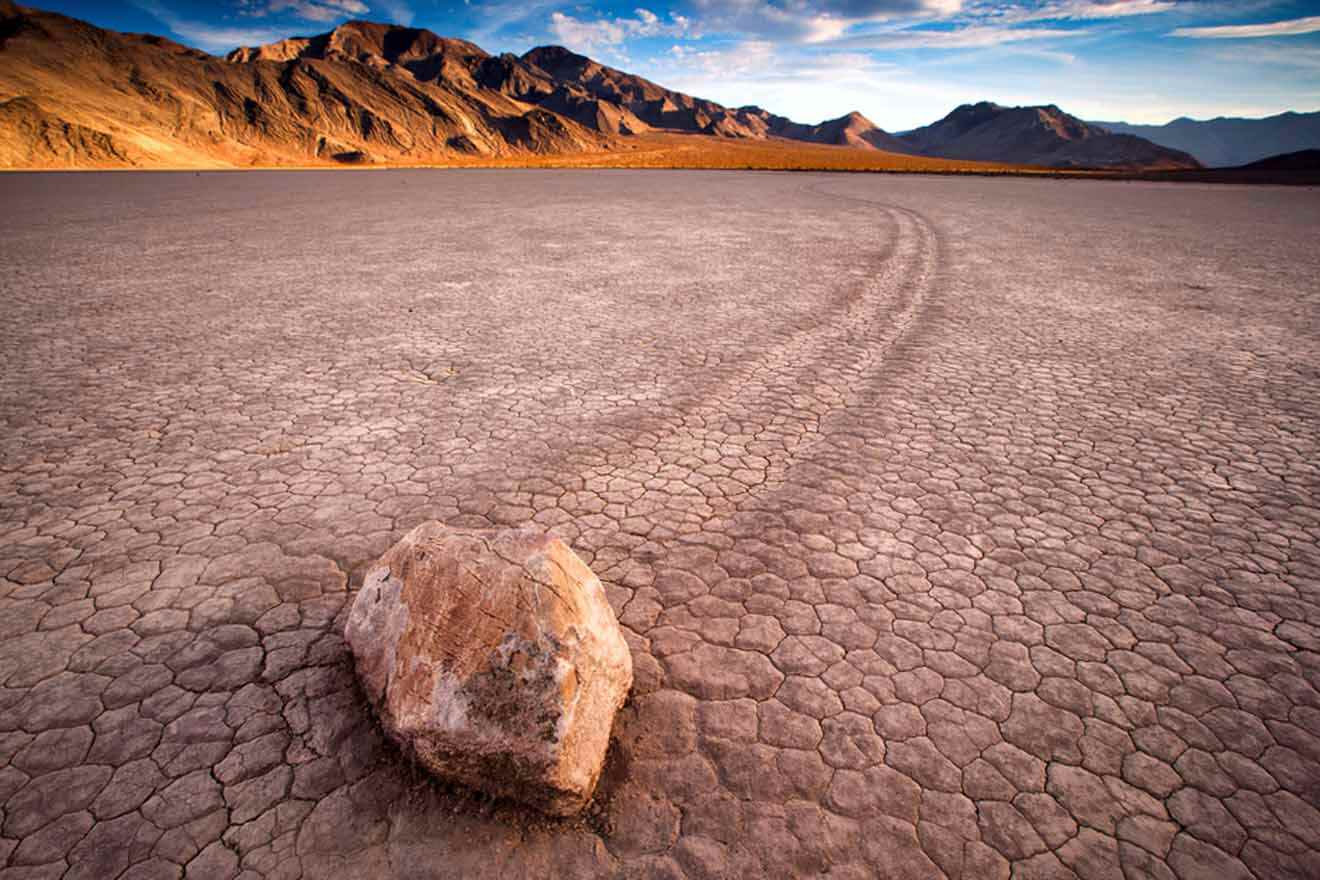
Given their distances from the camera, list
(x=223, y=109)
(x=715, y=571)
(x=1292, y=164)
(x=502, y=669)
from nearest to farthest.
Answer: (x=502, y=669), (x=715, y=571), (x=1292, y=164), (x=223, y=109)

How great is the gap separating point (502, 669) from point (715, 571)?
1634 millimetres

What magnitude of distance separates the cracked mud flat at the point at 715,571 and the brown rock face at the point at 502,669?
18 cm

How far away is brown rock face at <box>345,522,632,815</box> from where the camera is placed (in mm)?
2230

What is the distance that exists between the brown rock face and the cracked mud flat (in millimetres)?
184

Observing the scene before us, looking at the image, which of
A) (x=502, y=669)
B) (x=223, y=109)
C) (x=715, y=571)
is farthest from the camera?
(x=223, y=109)

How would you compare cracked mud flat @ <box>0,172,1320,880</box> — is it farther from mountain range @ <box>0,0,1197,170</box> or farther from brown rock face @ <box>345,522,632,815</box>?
mountain range @ <box>0,0,1197,170</box>

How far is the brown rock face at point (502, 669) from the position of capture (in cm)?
223

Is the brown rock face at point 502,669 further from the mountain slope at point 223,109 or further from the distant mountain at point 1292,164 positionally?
the distant mountain at point 1292,164

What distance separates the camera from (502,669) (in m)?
2.26

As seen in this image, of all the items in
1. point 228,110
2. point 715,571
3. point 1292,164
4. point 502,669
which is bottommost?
point 715,571

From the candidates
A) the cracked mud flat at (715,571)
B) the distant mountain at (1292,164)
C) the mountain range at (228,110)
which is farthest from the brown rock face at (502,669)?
the distant mountain at (1292,164)

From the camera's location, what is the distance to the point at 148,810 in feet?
7.43

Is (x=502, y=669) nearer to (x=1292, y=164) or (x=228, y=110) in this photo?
(x=1292, y=164)

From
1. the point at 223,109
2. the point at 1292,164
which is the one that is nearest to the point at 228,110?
the point at 223,109
